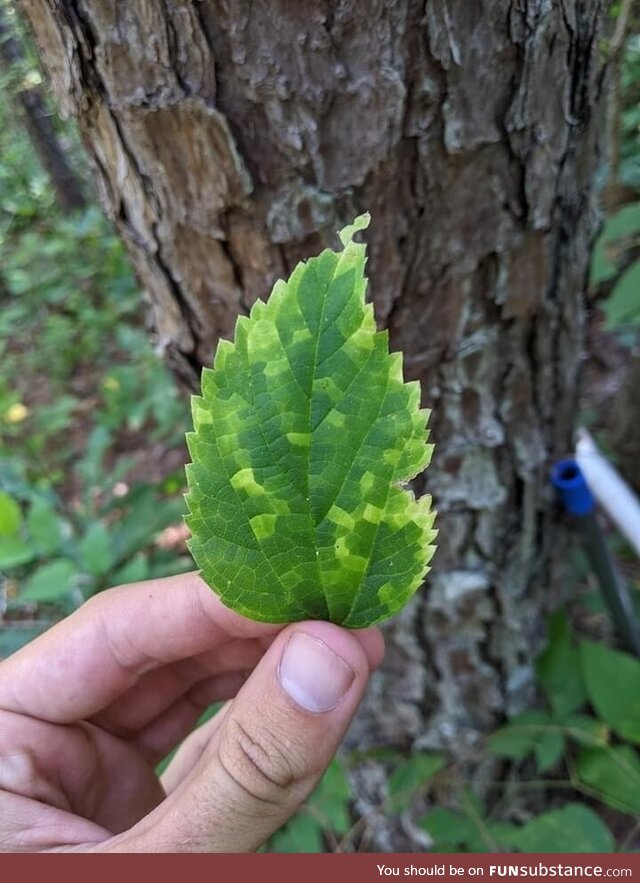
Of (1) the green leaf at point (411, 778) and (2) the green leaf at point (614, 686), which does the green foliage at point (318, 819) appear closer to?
(1) the green leaf at point (411, 778)

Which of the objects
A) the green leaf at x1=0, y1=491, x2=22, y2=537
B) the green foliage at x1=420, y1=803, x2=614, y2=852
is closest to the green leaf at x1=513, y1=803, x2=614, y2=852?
the green foliage at x1=420, y1=803, x2=614, y2=852

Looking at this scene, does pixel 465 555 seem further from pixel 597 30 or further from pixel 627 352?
pixel 627 352

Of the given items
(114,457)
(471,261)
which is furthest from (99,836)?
(114,457)

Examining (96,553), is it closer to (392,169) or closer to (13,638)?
(13,638)

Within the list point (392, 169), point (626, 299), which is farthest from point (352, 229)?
point (626, 299)

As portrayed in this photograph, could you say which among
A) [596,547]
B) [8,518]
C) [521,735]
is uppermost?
[8,518]

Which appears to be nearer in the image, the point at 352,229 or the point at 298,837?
the point at 352,229
